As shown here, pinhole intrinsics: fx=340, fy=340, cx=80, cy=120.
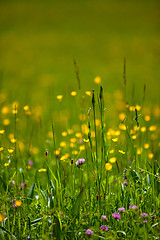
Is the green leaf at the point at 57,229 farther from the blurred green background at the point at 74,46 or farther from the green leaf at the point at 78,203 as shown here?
the blurred green background at the point at 74,46

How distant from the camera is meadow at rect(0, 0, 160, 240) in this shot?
5.79ft

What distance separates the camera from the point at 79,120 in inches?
176

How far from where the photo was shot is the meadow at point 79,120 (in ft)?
5.79

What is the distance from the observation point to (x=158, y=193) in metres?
2.04

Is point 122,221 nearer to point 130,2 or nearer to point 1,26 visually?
point 1,26

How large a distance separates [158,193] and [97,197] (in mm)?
462

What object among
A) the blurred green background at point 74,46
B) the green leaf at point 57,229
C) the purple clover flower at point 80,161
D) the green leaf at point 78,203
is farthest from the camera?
the blurred green background at point 74,46

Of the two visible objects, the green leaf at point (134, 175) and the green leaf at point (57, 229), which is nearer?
the green leaf at point (57, 229)

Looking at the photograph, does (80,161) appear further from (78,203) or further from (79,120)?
(79,120)

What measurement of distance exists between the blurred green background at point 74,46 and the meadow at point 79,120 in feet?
0.13

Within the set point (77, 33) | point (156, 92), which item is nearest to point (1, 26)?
point (77, 33)

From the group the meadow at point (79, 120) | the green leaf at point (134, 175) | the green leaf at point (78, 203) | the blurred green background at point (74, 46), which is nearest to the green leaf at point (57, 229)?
the meadow at point (79, 120)

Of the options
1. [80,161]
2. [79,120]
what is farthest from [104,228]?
[79,120]

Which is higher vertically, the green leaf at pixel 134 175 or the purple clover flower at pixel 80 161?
the purple clover flower at pixel 80 161
